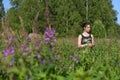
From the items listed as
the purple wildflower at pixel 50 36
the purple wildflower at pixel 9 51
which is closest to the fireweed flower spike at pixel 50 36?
the purple wildflower at pixel 50 36

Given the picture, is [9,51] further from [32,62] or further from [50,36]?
[50,36]

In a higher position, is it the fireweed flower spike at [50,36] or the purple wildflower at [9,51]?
the fireweed flower spike at [50,36]

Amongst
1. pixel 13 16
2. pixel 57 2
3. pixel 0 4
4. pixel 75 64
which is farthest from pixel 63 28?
pixel 75 64

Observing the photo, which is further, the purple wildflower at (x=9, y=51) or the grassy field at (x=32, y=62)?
the purple wildflower at (x=9, y=51)

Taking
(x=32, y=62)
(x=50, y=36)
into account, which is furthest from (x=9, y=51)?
(x=50, y=36)

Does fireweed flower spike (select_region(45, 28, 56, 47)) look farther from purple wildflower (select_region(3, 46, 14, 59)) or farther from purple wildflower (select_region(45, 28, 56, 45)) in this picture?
purple wildflower (select_region(3, 46, 14, 59))

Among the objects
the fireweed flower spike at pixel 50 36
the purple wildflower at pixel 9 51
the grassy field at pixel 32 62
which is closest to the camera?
the grassy field at pixel 32 62

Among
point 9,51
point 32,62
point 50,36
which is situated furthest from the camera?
point 50,36

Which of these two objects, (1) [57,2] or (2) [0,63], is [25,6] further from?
(2) [0,63]

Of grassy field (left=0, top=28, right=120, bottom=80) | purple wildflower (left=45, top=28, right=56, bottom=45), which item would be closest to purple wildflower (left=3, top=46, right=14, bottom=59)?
grassy field (left=0, top=28, right=120, bottom=80)

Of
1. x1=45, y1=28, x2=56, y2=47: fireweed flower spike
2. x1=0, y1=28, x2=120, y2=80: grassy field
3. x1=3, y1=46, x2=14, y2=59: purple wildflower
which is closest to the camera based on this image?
x1=0, y1=28, x2=120, y2=80: grassy field

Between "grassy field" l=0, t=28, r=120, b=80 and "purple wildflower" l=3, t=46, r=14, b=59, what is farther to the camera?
"purple wildflower" l=3, t=46, r=14, b=59

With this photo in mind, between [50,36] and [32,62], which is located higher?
[50,36]

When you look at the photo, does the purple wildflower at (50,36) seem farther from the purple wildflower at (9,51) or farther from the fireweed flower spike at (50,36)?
the purple wildflower at (9,51)
